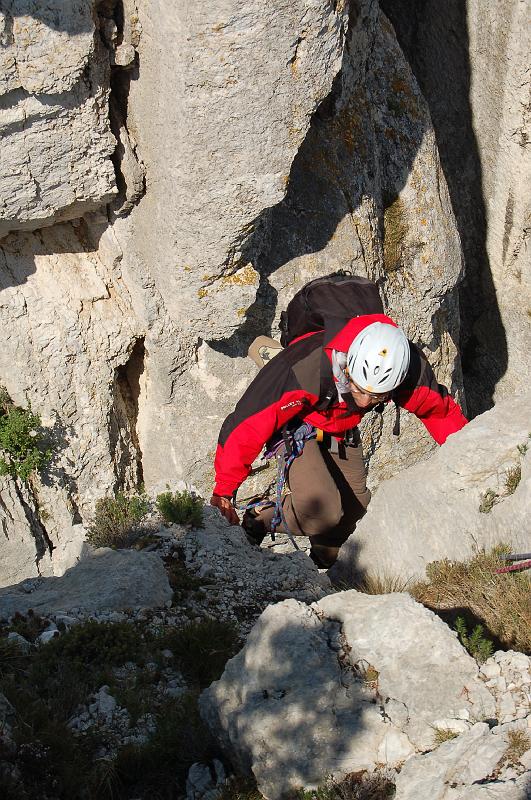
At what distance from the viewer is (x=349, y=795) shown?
314cm

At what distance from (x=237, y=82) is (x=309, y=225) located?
7.24 feet

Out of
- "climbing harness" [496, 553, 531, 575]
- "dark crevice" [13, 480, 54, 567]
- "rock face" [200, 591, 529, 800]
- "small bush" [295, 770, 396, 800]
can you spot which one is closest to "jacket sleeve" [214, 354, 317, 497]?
"climbing harness" [496, 553, 531, 575]

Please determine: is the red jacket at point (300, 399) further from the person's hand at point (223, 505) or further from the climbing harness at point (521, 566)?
the climbing harness at point (521, 566)

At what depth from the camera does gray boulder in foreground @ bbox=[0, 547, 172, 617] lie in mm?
5254

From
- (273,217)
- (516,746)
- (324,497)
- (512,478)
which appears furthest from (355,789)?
(273,217)

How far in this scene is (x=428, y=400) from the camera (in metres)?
6.00

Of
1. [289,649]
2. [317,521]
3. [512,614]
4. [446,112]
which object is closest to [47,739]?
[289,649]

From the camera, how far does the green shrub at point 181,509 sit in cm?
664

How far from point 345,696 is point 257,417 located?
2698 millimetres

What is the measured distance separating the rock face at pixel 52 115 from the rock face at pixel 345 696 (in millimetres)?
5444

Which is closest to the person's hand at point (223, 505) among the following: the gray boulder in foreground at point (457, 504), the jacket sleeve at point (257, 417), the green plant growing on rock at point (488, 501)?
the jacket sleeve at point (257, 417)

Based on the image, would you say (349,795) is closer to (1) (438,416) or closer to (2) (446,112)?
(1) (438,416)

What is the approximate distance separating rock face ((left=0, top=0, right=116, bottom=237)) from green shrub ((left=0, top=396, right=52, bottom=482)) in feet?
7.94

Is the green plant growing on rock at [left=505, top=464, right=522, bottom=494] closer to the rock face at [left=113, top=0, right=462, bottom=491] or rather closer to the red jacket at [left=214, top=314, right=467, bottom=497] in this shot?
the red jacket at [left=214, top=314, right=467, bottom=497]
